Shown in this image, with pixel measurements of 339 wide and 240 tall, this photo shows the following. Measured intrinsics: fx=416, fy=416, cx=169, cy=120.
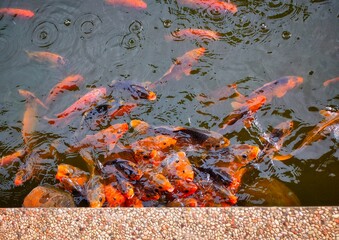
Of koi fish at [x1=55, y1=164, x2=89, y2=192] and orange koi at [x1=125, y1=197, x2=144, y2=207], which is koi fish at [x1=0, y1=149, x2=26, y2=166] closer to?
koi fish at [x1=55, y1=164, x2=89, y2=192]

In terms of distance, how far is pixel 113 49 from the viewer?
4676 mm

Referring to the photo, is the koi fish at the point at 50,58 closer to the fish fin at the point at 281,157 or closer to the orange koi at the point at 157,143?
the orange koi at the point at 157,143

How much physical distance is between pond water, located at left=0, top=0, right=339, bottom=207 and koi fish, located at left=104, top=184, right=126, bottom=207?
31 centimetres

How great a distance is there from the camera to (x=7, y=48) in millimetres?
4812

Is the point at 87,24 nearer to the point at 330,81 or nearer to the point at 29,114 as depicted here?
the point at 29,114

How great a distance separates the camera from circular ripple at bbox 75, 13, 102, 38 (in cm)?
481

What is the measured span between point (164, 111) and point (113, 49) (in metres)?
1.02

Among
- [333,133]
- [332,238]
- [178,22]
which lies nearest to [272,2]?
[178,22]

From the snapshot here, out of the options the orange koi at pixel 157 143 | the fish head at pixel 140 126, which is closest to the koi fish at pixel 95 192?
the orange koi at pixel 157 143

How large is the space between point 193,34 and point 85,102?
4.59ft

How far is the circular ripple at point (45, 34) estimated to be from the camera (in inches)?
189

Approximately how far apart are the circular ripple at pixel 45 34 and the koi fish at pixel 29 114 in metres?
0.65

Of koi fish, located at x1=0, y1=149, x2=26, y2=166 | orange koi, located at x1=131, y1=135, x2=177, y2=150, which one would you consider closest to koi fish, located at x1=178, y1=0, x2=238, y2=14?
orange koi, located at x1=131, y1=135, x2=177, y2=150

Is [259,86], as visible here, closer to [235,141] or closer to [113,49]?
[235,141]
